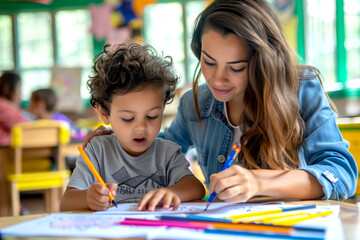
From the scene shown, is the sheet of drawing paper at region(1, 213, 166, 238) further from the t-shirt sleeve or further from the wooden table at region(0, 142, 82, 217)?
the wooden table at region(0, 142, 82, 217)

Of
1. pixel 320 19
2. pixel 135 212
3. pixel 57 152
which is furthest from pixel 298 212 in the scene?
pixel 320 19

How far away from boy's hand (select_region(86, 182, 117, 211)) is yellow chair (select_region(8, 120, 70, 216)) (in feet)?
9.09

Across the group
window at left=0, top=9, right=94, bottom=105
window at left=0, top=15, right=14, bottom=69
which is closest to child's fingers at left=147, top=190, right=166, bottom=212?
window at left=0, top=9, right=94, bottom=105

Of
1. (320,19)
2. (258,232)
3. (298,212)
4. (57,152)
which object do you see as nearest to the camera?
(258,232)

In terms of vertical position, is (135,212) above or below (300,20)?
below

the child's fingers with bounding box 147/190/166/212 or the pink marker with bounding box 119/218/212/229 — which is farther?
the child's fingers with bounding box 147/190/166/212

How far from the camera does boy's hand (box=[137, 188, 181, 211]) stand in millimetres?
900

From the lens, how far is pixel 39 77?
694 centimetres

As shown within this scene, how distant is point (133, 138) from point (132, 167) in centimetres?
8

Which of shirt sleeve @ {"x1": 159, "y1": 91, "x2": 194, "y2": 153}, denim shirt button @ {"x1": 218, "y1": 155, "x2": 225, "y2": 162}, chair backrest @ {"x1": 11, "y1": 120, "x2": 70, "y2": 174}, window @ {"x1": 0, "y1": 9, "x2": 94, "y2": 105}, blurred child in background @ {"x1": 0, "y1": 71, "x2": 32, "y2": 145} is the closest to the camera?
denim shirt button @ {"x1": 218, "y1": 155, "x2": 225, "y2": 162}

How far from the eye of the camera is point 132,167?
1146mm

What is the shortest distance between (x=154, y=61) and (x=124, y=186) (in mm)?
320

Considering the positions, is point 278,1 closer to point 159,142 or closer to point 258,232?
point 159,142

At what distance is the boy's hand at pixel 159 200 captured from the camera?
90cm
